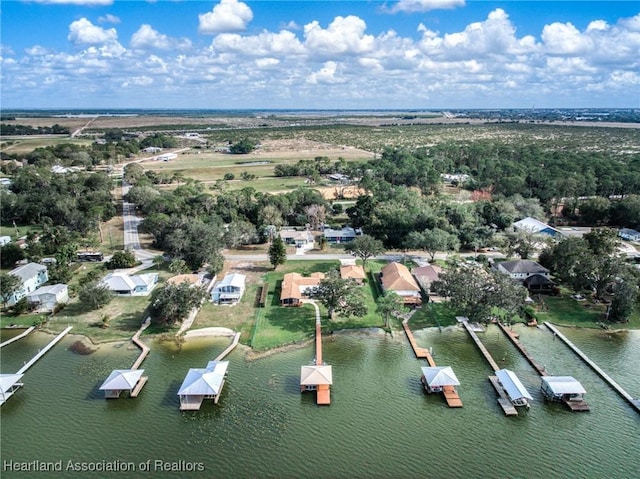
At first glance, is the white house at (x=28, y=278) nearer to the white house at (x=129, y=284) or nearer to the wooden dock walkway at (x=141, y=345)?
the white house at (x=129, y=284)

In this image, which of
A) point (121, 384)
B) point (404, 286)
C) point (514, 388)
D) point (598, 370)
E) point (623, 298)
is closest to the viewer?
point (514, 388)

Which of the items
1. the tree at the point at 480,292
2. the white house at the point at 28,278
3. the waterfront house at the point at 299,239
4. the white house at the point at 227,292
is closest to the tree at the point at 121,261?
the white house at the point at 28,278

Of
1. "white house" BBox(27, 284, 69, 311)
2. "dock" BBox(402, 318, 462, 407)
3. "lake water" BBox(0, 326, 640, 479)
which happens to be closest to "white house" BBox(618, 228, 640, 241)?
"lake water" BBox(0, 326, 640, 479)

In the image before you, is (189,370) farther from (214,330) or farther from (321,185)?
(321,185)

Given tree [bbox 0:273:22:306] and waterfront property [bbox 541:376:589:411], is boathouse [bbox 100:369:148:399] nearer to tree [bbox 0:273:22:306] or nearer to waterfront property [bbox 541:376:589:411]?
tree [bbox 0:273:22:306]

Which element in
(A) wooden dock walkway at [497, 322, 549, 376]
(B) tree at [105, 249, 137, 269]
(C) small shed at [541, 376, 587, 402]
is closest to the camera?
(C) small shed at [541, 376, 587, 402]

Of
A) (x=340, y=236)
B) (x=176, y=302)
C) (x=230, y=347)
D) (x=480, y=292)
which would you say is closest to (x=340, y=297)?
(x=230, y=347)

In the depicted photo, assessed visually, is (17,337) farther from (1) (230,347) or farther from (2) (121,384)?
(1) (230,347)
